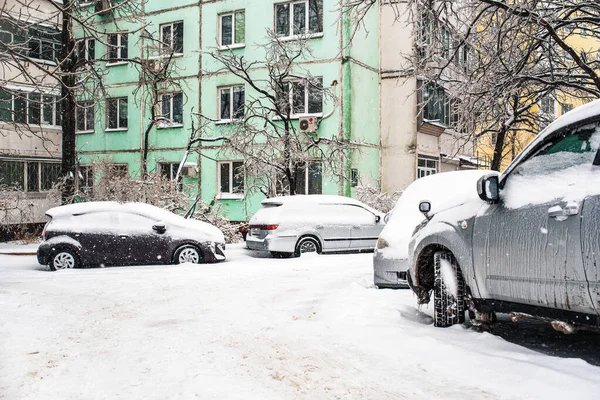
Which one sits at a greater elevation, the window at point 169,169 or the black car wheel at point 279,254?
the window at point 169,169

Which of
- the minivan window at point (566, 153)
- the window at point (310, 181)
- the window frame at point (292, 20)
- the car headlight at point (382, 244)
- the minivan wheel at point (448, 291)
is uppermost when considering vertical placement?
the window frame at point (292, 20)

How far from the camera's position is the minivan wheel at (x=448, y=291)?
596 centimetres

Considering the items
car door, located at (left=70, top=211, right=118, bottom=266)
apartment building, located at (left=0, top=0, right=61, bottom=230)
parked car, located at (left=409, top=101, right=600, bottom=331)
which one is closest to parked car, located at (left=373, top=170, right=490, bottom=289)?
parked car, located at (left=409, top=101, right=600, bottom=331)

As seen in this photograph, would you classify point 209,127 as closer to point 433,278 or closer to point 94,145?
point 94,145

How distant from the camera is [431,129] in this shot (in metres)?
27.6

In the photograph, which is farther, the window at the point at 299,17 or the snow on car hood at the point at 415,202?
the window at the point at 299,17

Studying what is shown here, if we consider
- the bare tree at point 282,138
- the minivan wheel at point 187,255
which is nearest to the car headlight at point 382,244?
the minivan wheel at point 187,255

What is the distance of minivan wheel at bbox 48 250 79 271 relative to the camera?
1301cm

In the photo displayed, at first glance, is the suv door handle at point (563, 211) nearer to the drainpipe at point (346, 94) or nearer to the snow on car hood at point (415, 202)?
the snow on car hood at point (415, 202)

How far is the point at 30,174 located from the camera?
27562 mm

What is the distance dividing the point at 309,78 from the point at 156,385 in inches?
742

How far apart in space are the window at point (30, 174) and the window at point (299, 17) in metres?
12.6

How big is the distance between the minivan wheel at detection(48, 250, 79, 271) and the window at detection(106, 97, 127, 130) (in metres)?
17.3

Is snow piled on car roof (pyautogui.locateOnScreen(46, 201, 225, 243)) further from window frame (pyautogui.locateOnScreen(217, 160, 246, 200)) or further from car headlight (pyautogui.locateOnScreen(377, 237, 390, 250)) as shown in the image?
window frame (pyautogui.locateOnScreen(217, 160, 246, 200))
